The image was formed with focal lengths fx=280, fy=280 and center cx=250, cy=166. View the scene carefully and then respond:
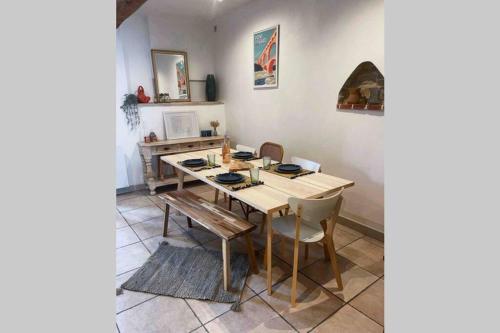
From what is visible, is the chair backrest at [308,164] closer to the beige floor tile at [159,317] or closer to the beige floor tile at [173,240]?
the beige floor tile at [173,240]

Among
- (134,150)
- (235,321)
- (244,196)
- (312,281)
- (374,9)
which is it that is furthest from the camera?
(134,150)

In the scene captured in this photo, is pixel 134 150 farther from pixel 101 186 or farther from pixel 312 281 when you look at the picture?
pixel 101 186

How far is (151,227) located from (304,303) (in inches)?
→ 71.3

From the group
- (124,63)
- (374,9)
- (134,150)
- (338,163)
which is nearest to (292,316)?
(338,163)

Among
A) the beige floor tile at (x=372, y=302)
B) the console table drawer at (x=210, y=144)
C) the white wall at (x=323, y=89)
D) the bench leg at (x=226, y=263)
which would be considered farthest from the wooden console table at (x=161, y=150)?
the beige floor tile at (x=372, y=302)

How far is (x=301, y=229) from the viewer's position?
206cm

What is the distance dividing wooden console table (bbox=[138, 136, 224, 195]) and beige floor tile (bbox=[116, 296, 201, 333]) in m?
2.26

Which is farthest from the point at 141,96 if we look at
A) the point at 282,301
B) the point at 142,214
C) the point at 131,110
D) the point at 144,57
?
the point at 282,301

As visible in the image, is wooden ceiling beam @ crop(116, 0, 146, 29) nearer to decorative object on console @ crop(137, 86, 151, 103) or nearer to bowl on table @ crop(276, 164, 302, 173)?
bowl on table @ crop(276, 164, 302, 173)

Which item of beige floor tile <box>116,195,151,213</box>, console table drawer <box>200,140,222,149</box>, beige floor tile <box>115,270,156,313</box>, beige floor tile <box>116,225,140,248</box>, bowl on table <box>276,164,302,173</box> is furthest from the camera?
console table drawer <box>200,140,222,149</box>

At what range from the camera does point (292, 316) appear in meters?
1.74

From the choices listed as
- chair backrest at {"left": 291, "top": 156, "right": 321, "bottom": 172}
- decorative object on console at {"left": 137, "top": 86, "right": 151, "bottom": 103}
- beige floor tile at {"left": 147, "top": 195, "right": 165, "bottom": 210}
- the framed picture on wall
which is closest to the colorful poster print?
the framed picture on wall

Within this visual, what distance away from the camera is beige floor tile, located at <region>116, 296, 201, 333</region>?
167cm

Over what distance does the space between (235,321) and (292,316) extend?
35cm
